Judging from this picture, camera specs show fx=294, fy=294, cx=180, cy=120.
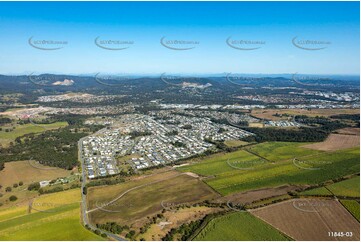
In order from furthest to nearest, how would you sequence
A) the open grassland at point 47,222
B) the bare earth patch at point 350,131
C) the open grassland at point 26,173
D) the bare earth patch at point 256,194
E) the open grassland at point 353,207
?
the bare earth patch at point 350,131 < the open grassland at point 26,173 < the bare earth patch at point 256,194 < the open grassland at point 353,207 < the open grassland at point 47,222

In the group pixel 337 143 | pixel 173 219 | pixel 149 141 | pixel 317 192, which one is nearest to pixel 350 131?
pixel 337 143

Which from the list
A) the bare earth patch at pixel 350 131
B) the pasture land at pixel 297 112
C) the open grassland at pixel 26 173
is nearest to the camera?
the open grassland at pixel 26 173

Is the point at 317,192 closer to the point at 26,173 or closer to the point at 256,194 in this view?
the point at 256,194

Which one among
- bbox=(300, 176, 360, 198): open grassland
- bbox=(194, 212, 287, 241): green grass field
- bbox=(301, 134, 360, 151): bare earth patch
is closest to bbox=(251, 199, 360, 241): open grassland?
bbox=(194, 212, 287, 241): green grass field

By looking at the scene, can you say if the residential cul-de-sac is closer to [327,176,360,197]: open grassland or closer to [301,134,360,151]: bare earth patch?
[301,134,360,151]: bare earth patch

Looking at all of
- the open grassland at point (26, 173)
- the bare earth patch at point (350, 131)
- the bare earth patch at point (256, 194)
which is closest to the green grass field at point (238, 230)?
the bare earth patch at point (256, 194)

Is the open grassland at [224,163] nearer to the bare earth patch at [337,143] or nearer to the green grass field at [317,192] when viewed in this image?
the green grass field at [317,192]

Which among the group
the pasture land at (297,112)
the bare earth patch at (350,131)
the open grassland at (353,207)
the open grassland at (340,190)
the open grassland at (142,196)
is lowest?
the open grassland at (142,196)
